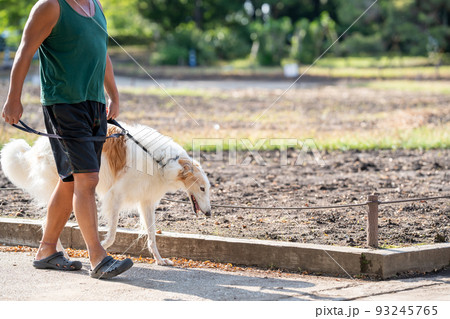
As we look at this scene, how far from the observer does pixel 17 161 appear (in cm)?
687

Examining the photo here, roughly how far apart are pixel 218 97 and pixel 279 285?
18.9m

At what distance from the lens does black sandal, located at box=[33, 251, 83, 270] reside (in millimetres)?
6199

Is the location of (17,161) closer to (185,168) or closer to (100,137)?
(100,137)

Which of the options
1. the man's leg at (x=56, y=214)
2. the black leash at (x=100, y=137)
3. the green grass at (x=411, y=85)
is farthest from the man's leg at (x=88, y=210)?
the green grass at (x=411, y=85)

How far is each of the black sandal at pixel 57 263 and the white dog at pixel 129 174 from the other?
51cm

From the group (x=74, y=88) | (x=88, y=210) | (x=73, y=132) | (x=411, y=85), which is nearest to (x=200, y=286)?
(x=88, y=210)

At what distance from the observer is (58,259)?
6.22 metres

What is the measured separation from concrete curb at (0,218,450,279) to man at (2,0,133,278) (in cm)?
118

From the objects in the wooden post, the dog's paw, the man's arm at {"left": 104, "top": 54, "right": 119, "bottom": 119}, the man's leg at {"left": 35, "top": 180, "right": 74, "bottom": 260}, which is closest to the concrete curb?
the wooden post

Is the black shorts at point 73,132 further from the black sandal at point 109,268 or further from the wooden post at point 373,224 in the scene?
the wooden post at point 373,224

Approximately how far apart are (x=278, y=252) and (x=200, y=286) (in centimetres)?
106

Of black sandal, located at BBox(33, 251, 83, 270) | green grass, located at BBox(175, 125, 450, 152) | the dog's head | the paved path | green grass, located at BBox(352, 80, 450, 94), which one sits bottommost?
the paved path

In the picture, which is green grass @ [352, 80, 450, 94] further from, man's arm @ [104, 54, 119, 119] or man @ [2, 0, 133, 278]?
man @ [2, 0, 133, 278]

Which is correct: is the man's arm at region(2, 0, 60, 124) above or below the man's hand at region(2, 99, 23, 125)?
above
